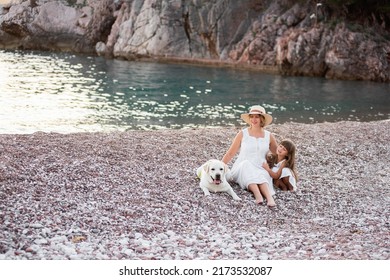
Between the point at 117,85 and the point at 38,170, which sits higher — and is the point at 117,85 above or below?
below

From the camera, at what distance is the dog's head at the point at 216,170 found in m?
11.2

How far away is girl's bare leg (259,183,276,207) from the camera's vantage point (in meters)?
11.3

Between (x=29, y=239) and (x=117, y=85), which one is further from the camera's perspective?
(x=117, y=85)

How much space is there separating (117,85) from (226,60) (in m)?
26.2

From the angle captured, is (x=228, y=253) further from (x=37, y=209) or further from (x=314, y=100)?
(x=314, y=100)

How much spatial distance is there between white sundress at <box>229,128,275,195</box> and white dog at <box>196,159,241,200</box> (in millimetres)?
659

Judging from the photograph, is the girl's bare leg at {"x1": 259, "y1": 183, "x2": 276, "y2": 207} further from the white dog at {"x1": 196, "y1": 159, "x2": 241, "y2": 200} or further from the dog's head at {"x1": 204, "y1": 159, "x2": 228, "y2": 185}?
the dog's head at {"x1": 204, "y1": 159, "x2": 228, "y2": 185}

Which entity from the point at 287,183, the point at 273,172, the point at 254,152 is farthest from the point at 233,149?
the point at 287,183

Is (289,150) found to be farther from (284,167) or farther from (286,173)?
(286,173)

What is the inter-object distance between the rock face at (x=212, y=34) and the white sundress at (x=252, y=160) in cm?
4713

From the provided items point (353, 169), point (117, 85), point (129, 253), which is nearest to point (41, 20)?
point (117, 85)

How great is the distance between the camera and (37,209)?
9.60 metres

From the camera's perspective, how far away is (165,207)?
415 inches
